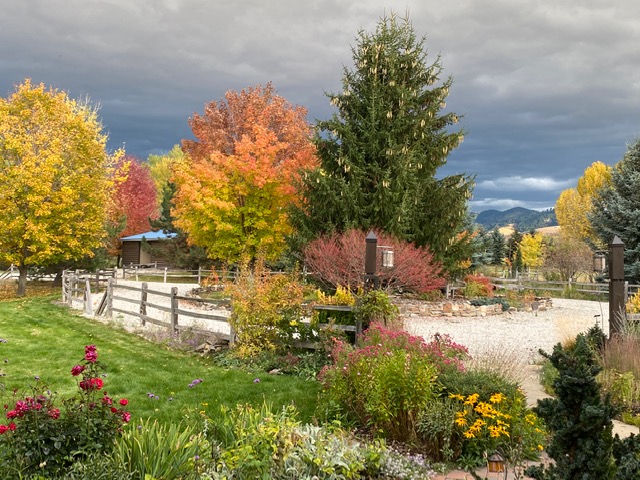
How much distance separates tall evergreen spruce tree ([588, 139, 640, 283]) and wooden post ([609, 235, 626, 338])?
17.0 metres

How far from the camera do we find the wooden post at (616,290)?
1034 centimetres

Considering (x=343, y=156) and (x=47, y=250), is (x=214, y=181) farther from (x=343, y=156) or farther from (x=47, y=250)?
(x=47, y=250)

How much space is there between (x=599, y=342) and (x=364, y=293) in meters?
4.36

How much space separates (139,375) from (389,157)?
14.1 metres

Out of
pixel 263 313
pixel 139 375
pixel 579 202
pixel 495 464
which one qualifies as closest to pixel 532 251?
pixel 579 202

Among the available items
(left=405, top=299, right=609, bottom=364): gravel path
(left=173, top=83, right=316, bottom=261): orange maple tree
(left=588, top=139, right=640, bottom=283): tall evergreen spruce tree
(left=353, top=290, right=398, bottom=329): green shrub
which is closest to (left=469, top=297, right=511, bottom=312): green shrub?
(left=405, top=299, right=609, bottom=364): gravel path

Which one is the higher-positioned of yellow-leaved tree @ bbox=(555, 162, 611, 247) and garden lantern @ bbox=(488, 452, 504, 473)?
yellow-leaved tree @ bbox=(555, 162, 611, 247)

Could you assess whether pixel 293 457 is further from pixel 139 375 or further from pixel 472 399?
pixel 139 375

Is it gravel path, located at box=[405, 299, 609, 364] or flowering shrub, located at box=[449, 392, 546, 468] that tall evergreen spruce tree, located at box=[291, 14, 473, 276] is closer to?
gravel path, located at box=[405, 299, 609, 364]

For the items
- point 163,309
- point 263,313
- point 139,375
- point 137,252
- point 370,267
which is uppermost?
point 137,252

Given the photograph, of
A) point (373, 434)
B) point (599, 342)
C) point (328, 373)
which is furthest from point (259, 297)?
point (599, 342)

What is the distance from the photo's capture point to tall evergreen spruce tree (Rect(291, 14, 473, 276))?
66.1 feet

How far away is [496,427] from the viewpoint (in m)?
5.18

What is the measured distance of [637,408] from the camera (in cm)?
695
